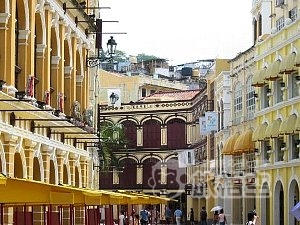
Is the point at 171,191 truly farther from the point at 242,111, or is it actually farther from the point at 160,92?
the point at 242,111

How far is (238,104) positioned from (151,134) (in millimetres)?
30926

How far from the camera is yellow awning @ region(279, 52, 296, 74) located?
136 ft

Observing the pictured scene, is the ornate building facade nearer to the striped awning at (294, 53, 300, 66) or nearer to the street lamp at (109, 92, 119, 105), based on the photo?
the street lamp at (109, 92, 119, 105)

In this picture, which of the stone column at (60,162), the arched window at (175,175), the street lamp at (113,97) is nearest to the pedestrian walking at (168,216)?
the arched window at (175,175)

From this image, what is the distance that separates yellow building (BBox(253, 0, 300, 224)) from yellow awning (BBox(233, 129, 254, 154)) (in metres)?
0.51

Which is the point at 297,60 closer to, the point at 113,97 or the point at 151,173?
the point at 113,97

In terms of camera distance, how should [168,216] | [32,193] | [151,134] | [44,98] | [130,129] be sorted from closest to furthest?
[32,193], [44,98], [168,216], [151,134], [130,129]

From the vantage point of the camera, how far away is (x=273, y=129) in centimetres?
4500

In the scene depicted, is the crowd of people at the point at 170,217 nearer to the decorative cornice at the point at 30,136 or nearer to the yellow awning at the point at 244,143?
the yellow awning at the point at 244,143

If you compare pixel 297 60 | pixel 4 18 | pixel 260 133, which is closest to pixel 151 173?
pixel 260 133

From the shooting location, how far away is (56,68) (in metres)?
33.9

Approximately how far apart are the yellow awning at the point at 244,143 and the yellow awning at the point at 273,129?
463cm

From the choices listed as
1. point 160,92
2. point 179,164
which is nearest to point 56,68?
point 179,164

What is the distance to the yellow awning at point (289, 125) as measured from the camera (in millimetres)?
41706
